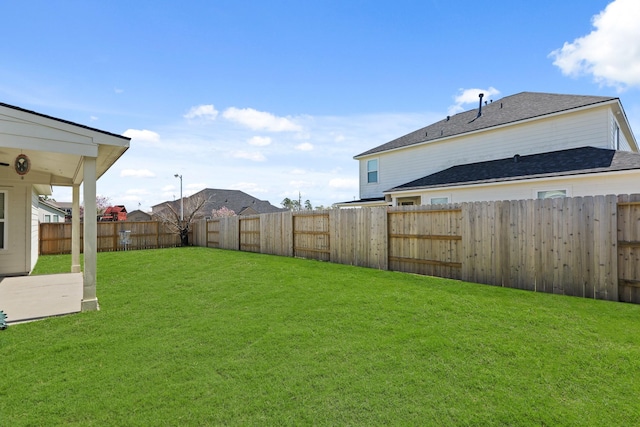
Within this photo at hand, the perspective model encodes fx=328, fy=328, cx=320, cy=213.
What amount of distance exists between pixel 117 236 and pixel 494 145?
64.1ft

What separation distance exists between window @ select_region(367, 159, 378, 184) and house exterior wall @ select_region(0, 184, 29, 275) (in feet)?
46.8

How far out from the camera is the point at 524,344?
12.3ft

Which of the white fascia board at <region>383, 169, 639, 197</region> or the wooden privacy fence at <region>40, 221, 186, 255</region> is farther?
the wooden privacy fence at <region>40, 221, 186, 255</region>

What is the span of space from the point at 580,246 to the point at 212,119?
51.8 feet

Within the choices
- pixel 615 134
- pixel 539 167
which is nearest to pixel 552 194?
pixel 539 167

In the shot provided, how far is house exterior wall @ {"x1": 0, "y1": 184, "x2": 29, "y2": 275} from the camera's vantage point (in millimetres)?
9195

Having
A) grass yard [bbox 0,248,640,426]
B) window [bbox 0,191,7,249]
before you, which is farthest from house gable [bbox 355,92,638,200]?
window [bbox 0,191,7,249]

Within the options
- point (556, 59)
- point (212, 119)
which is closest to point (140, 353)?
point (212, 119)

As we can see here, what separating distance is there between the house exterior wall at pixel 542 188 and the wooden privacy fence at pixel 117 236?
14938 mm

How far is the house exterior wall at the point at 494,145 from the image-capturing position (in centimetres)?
1122

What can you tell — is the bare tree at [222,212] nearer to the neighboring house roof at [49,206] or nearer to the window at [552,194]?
the neighboring house roof at [49,206]

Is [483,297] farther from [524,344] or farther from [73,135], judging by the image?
[73,135]

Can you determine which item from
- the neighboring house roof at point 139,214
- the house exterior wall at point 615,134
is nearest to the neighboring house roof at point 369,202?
the house exterior wall at point 615,134

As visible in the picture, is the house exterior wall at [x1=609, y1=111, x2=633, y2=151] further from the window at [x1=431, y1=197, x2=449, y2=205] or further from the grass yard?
the grass yard
